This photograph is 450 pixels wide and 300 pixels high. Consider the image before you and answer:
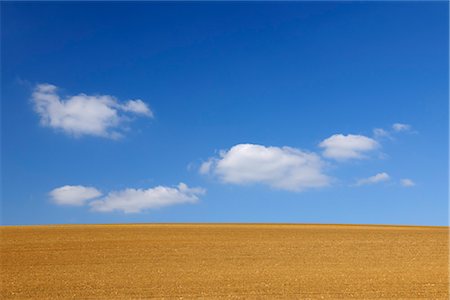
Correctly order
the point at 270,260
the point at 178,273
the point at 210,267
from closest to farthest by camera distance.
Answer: the point at 178,273
the point at 210,267
the point at 270,260

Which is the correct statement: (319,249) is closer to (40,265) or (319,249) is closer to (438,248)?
(438,248)

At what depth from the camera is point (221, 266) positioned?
26.6m

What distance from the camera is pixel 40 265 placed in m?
27.0

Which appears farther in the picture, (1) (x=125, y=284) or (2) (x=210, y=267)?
(2) (x=210, y=267)

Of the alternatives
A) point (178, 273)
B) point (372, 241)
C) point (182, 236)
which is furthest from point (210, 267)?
point (372, 241)

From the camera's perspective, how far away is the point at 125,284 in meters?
21.9

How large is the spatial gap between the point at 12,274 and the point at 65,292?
5517mm

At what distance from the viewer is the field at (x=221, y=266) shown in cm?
2061

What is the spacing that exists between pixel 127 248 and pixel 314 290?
15.2m

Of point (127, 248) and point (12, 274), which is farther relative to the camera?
point (127, 248)

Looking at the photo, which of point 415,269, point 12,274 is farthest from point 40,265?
point 415,269

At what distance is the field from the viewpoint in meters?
20.6

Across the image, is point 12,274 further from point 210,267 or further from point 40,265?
point 210,267

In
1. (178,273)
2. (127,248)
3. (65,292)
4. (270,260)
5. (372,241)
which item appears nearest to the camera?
(65,292)
